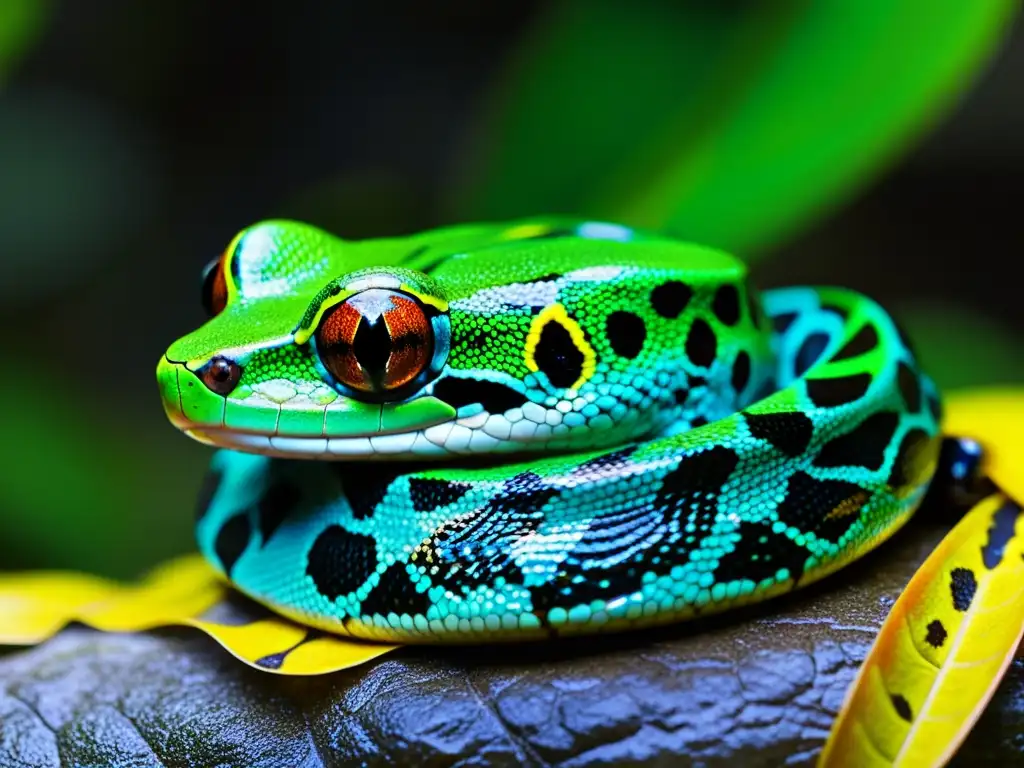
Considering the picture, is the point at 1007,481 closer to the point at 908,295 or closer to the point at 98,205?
the point at 908,295

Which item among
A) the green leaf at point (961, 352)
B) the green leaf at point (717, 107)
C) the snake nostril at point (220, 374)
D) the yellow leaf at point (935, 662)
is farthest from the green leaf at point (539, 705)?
the green leaf at point (961, 352)

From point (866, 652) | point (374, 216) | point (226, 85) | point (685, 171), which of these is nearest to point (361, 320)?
point (866, 652)

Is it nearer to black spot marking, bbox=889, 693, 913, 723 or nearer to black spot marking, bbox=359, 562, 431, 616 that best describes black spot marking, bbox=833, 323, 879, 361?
black spot marking, bbox=889, 693, 913, 723

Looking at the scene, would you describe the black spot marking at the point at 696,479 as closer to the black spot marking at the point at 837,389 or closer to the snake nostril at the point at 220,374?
the black spot marking at the point at 837,389

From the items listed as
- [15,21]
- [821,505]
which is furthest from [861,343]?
[15,21]

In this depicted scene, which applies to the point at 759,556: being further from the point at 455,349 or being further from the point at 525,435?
the point at 455,349

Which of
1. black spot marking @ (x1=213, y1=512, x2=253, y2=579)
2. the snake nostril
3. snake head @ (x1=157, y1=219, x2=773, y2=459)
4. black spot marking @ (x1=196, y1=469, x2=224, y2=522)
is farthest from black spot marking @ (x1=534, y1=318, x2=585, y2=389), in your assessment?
black spot marking @ (x1=196, y1=469, x2=224, y2=522)
